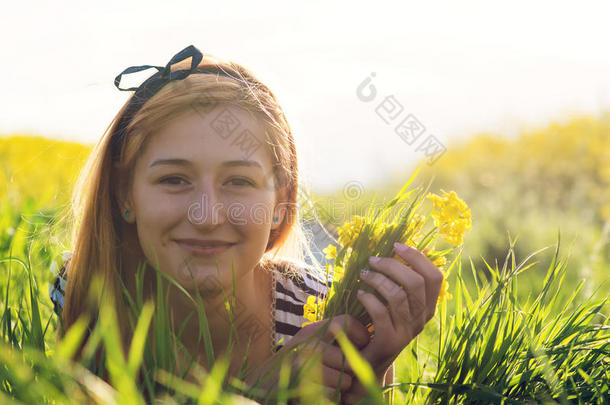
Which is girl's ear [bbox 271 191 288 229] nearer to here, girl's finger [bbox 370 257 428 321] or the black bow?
the black bow

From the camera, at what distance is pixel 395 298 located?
67.6 inches

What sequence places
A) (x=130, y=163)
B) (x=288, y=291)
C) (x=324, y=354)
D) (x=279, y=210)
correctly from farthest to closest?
(x=288, y=291)
(x=279, y=210)
(x=130, y=163)
(x=324, y=354)

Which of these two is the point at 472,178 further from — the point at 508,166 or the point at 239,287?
the point at 239,287

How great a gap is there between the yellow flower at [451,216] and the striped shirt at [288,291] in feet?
2.72

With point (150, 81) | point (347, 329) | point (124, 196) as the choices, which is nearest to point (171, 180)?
point (124, 196)

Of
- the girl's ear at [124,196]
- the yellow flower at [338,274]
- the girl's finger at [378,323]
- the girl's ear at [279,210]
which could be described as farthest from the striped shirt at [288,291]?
the girl's finger at [378,323]

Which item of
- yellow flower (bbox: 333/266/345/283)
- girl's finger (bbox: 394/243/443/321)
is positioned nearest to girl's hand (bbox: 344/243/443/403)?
girl's finger (bbox: 394/243/443/321)

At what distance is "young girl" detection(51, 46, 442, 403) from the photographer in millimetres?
1753

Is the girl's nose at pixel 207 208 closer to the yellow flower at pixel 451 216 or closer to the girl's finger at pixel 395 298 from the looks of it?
the girl's finger at pixel 395 298

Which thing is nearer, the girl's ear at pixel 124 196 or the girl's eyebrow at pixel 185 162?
the girl's eyebrow at pixel 185 162

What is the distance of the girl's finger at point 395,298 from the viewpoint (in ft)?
5.65

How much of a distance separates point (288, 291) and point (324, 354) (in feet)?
3.79

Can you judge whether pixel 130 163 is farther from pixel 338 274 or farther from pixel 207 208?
pixel 338 274

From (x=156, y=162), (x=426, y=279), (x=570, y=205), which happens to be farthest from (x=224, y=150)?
(x=570, y=205)
